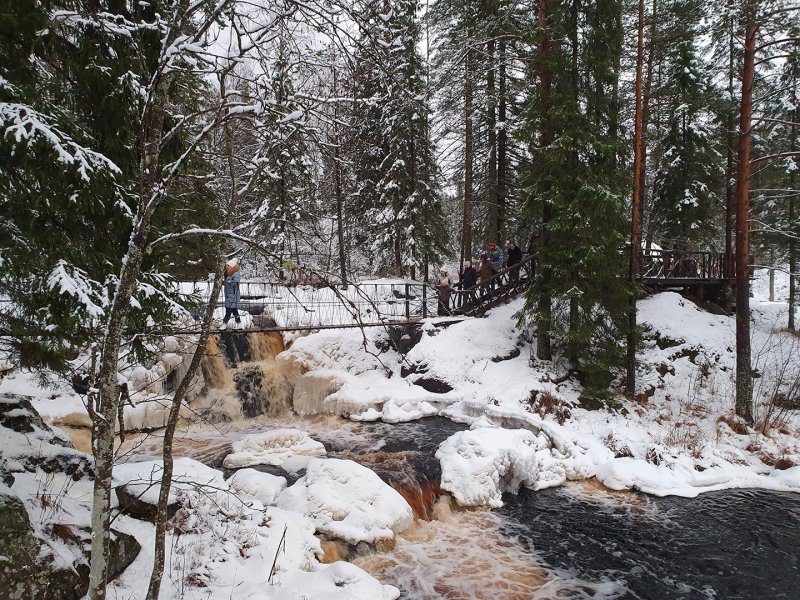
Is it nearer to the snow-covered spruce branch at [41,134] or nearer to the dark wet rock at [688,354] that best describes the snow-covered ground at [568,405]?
the dark wet rock at [688,354]

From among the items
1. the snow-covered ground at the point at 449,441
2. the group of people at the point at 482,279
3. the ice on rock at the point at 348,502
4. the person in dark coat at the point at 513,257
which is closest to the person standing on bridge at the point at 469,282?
the group of people at the point at 482,279

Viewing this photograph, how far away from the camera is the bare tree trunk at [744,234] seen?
33.2 feet

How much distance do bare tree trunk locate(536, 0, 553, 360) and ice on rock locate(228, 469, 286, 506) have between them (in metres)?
7.45

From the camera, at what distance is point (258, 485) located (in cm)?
677

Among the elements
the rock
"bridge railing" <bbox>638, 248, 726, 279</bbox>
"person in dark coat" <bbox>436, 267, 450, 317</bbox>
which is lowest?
the rock

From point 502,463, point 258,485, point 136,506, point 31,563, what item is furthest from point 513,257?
point 31,563

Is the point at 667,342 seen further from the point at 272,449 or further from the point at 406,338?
the point at 272,449

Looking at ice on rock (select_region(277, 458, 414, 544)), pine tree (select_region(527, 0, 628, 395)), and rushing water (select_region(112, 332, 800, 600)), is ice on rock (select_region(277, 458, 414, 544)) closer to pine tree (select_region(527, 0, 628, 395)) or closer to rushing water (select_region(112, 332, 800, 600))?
rushing water (select_region(112, 332, 800, 600))

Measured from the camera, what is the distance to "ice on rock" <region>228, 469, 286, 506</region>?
6598 millimetres

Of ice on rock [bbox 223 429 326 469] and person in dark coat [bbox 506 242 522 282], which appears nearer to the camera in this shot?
ice on rock [bbox 223 429 326 469]

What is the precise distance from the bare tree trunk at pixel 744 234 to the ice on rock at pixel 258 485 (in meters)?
10.4

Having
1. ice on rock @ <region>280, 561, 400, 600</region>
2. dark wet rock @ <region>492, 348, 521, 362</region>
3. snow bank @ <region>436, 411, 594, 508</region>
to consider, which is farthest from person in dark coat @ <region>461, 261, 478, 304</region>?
ice on rock @ <region>280, 561, 400, 600</region>

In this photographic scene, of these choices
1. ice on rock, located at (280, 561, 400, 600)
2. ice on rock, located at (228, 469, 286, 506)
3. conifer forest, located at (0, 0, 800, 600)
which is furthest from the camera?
ice on rock, located at (228, 469, 286, 506)

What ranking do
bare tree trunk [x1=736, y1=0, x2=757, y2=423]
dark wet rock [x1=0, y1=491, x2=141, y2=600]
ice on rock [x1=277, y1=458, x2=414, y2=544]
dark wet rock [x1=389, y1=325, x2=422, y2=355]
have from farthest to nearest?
dark wet rock [x1=389, y1=325, x2=422, y2=355] → bare tree trunk [x1=736, y1=0, x2=757, y2=423] → ice on rock [x1=277, y1=458, x2=414, y2=544] → dark wet rock [x1=0, y1=491, x2=141, y2=600]
